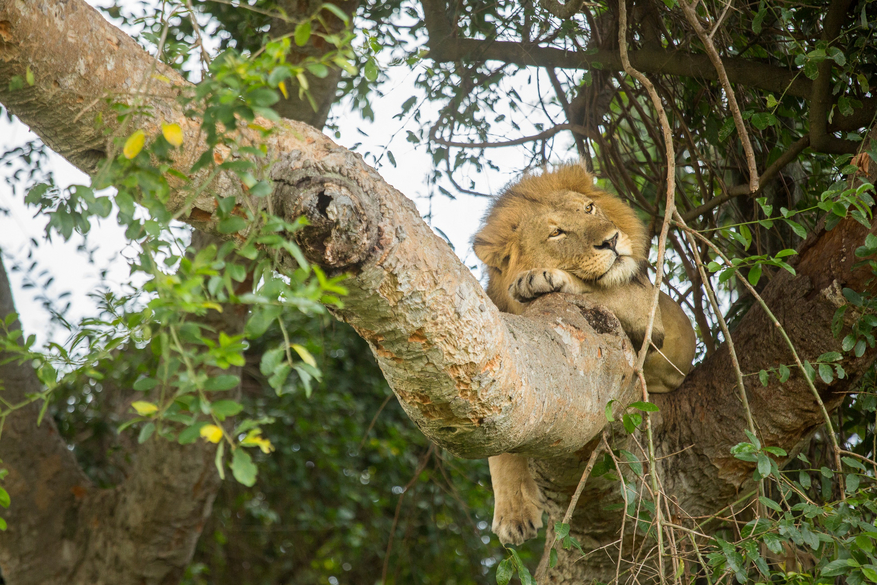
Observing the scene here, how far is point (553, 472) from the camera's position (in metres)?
2.02

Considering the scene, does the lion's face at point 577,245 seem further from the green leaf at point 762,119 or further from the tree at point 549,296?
the green leaf at point 762,119

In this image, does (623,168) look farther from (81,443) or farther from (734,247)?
(81,443)

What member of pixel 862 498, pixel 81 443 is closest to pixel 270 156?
pixel 862 498

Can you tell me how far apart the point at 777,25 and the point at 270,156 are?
76.3 inches

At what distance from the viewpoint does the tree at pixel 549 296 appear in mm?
938

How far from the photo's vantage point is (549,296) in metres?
1.99

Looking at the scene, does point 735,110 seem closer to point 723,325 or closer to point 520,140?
point 723,325

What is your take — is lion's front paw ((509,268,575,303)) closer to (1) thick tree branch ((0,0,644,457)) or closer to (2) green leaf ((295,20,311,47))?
(1) thick tree branch ((0,0,644,457))

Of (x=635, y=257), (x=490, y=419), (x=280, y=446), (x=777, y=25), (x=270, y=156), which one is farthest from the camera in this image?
(x=280, y=446)

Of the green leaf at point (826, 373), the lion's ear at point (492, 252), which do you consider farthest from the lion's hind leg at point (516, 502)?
the green leaf at point (826, 373)

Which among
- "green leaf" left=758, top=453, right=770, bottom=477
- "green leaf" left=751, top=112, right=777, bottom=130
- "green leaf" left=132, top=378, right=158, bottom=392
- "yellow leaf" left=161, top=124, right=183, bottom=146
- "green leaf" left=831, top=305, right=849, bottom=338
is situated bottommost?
"green leaf" left=758, top=453, right=770, bottom=477

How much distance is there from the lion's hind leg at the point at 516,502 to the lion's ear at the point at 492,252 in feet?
Answer: 1.95

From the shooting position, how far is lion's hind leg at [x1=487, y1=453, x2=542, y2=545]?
2.19 metres

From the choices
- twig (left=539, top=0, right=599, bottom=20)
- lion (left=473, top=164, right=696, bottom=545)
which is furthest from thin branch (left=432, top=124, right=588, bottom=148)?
twig (left=539, top=0, right=599, bottom=20)
